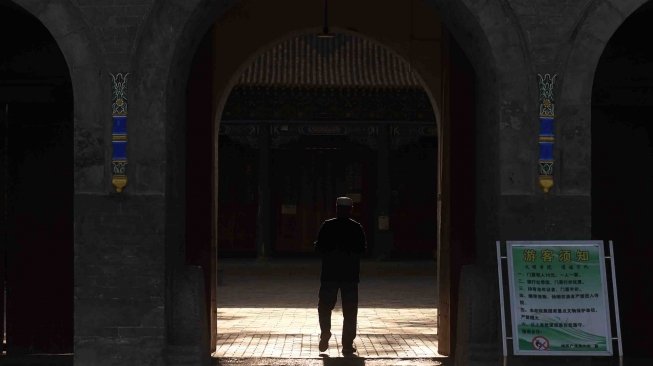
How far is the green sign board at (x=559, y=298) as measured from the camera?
30.0 feet

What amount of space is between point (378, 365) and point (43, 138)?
398 centimetres

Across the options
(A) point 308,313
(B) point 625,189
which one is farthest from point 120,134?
(A) point 308,313

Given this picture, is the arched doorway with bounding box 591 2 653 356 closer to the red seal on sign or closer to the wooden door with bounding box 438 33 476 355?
the wooden door with bounding box 438 33 476 355

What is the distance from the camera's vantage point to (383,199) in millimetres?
28625

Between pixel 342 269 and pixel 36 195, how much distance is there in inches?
124

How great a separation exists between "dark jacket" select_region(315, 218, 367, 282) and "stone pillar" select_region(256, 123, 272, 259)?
16105 mm

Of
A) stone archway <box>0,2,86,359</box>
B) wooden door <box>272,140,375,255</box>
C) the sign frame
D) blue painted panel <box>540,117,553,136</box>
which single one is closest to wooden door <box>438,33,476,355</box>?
blue painted panel <box>540,117,553,136</box>

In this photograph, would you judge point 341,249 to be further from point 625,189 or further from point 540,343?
point 540,343

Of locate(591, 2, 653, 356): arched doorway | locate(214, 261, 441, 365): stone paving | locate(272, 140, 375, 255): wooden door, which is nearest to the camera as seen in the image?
locate(591, 2, 653, 356): arched doorway

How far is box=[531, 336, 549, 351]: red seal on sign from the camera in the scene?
9.14 metres

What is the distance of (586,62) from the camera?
981cm

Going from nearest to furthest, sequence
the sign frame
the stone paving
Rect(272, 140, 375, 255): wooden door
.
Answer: the sign frame < the stone paving < Rect(272, 140, 375, 255): wooden door

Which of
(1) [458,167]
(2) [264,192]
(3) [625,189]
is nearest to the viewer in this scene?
(1) [458,167]

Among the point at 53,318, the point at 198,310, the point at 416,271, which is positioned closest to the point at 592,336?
the point at 198,310
